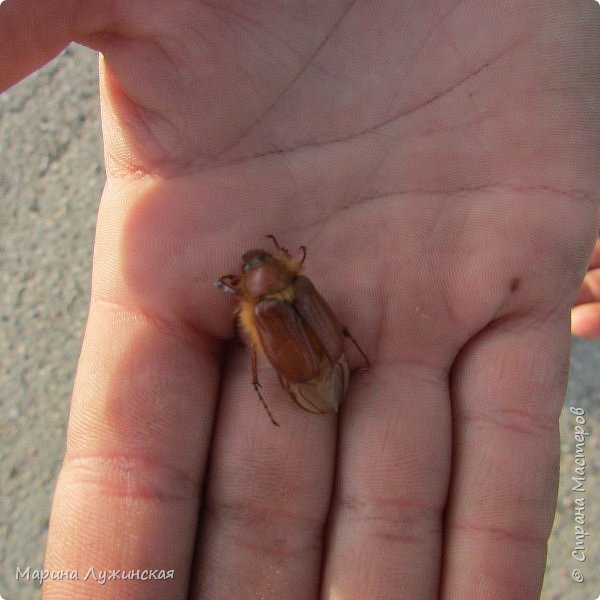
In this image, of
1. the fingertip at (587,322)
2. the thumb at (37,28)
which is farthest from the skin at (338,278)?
the fingertip at (587,322)

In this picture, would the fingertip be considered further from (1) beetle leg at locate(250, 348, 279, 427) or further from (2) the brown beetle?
(1) beetle leg at locate(250, 348, 279, 427)

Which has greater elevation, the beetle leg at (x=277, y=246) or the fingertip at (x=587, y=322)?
the fingertip at (x=587, y=322)

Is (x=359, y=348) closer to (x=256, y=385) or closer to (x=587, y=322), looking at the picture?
(x=256, y=385)

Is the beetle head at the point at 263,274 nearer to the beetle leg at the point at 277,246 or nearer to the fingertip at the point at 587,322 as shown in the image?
the beetle leg at the point at 277,246

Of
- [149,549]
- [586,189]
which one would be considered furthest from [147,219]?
[586,189]

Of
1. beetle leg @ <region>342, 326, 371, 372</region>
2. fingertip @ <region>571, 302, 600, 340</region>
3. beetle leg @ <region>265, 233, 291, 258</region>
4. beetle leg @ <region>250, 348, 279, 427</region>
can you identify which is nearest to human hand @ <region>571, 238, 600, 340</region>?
fingertip @ <region>571, 302, 600, 340</region>

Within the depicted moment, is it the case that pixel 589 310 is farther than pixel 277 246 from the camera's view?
Yes

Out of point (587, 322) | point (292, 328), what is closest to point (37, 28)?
point (292, 328)
